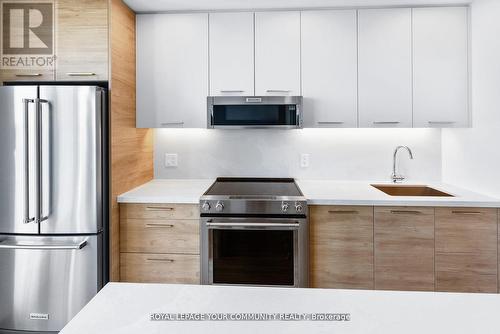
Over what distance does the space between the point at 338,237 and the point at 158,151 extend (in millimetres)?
1730

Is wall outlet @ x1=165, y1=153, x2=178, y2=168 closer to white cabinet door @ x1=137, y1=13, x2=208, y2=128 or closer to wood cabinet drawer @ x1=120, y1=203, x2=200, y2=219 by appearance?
white cabinet door @ x1=137, y1=13, x2=208, y2=128

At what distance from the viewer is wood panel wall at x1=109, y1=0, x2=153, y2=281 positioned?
7.27 ft

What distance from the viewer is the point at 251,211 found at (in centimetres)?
219

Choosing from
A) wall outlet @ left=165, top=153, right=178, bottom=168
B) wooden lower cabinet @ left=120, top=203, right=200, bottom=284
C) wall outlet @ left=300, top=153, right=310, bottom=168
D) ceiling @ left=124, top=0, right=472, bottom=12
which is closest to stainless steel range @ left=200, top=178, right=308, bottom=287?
wooden lower cabinet @ left=120, top=203, right=200, bottom=284

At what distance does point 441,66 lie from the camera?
2.49 m

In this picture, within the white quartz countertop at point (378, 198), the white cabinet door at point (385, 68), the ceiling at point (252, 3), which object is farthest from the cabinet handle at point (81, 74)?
the white cabinet door at point (385, 68)

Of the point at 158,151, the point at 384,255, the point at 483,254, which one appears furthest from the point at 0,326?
the point at 483,254

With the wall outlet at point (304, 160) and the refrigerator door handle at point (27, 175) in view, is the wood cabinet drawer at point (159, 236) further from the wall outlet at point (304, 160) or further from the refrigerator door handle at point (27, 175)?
the wall outlet at point (304, 160)

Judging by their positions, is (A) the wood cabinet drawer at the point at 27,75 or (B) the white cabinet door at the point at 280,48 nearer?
(A) the wood cabinet drawer at the point at 27,75

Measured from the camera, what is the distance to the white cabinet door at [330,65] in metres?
2.53

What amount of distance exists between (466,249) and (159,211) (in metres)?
2.03

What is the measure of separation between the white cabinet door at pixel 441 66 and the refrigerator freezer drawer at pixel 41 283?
103 inches

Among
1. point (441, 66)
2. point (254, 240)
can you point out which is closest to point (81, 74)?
point (254, 240)
